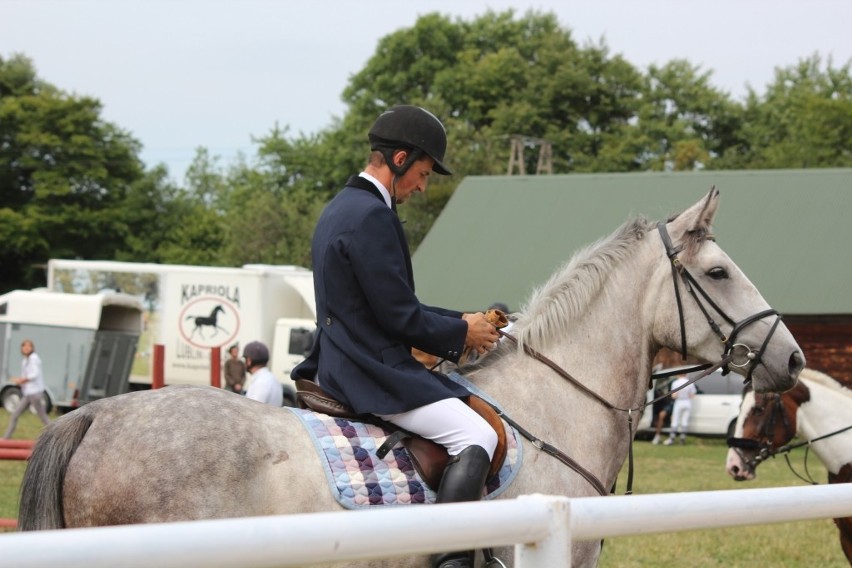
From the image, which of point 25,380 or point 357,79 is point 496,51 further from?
point 25,380

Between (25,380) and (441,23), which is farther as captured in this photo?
(441,23)

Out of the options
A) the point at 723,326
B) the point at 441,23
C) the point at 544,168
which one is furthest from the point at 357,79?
the point at 723,326

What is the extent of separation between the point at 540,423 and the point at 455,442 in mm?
591

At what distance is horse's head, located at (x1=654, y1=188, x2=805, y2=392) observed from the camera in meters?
4.65

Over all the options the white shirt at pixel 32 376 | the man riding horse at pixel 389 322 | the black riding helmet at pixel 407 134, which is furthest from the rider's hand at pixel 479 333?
the white shirt at pixel 32 376

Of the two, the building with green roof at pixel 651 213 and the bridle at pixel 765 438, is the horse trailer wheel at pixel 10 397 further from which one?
the bridle at pixel 765 438

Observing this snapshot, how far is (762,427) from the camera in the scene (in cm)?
942

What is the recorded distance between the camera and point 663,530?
8.83 ft

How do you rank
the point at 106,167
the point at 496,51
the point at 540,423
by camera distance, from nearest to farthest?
the point at 540,423, the point at 106,167, the point at 496,51

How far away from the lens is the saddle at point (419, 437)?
13.0 ft

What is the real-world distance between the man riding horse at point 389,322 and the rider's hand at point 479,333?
0.05 meters

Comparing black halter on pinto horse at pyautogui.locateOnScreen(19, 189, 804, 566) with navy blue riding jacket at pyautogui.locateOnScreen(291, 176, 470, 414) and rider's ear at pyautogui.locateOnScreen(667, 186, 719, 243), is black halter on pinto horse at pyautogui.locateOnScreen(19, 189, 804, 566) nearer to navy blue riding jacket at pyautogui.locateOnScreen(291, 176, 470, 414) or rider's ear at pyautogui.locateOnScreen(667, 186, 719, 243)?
rider's ear at pyautogui.locateOnScreen(667, 186, 719, 243)

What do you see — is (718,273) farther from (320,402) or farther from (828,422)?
(828,422)

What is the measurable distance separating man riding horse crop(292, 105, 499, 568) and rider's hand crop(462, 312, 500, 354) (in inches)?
2.0
